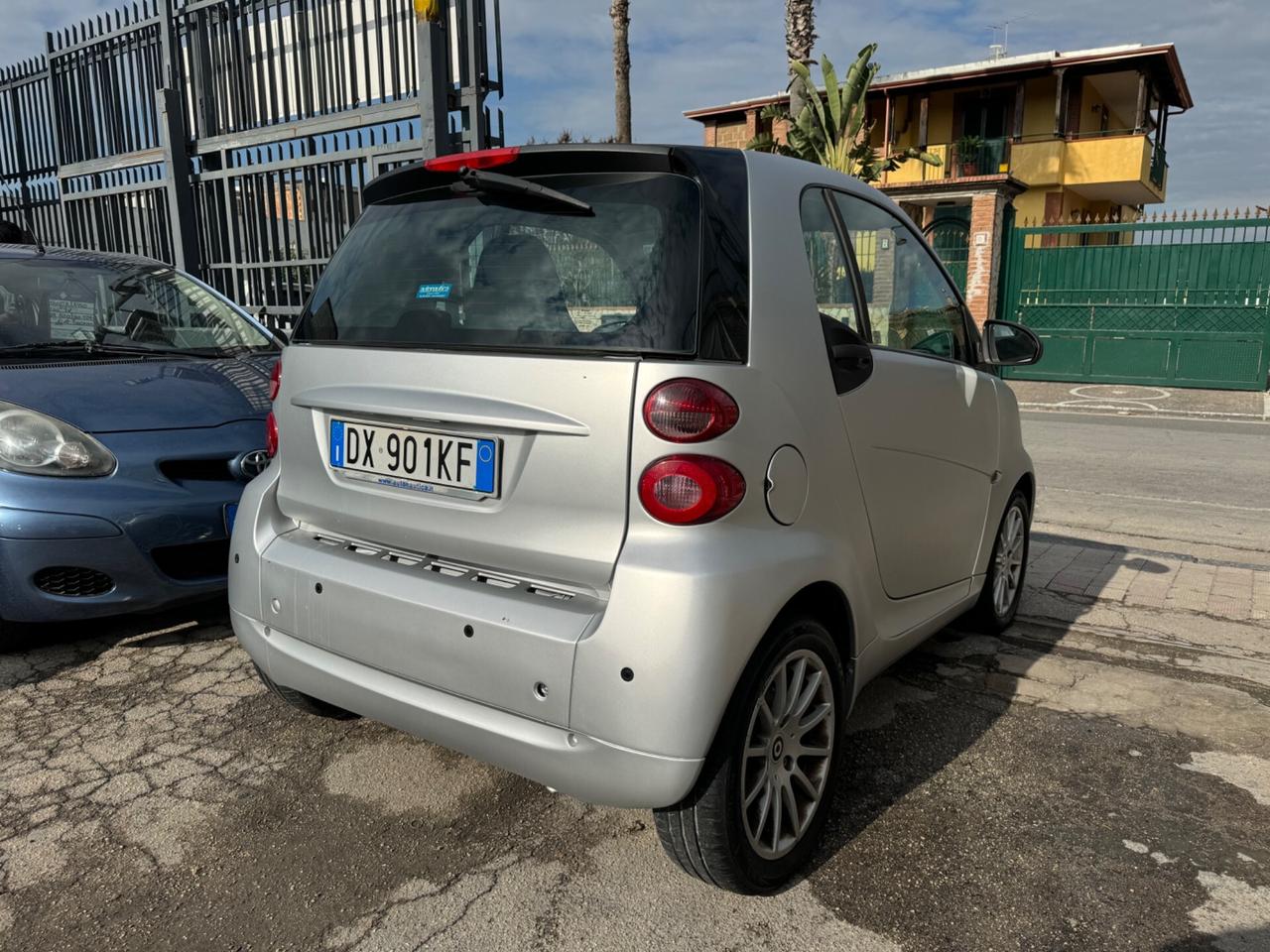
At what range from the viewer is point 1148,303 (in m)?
15.7

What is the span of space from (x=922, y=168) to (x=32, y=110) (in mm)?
22735

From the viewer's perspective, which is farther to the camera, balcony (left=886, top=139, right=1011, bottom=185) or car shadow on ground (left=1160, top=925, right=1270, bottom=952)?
balcony (left=886, top=139, right=1011, bottom=185)

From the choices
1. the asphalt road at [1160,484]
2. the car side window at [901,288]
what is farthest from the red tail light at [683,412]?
the asphalt road at [1160,484]

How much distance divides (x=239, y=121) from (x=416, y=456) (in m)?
8.99

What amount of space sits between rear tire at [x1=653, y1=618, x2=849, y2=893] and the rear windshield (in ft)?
2.55

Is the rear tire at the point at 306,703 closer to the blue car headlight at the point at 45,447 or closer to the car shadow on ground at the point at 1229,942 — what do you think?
the blue car headlight at the point at 45,447

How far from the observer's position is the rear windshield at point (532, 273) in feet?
6.73

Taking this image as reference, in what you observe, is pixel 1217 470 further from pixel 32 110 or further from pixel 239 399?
pixel 32 110

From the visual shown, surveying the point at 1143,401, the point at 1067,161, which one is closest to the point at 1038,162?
the point at 1067,161

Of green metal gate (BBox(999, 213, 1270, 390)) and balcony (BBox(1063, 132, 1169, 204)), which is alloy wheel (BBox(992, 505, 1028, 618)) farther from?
balcony (BBox(1063, 132, 1169, 204))

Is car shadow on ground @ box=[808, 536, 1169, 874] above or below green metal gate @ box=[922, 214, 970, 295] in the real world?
below

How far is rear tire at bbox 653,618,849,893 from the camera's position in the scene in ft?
6.66

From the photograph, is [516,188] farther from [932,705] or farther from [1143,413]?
Result: [1143,413]

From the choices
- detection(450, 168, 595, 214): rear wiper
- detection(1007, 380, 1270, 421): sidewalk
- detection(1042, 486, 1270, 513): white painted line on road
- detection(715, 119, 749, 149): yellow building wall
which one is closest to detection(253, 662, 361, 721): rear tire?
detection(450, 168, 595, 214): rear wiper
